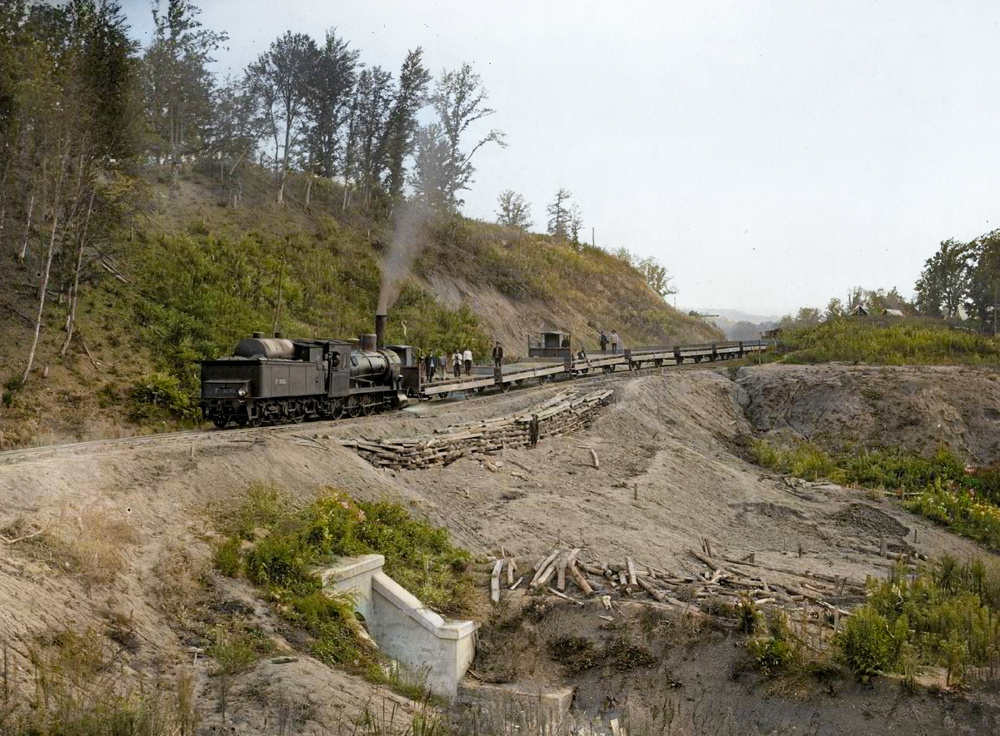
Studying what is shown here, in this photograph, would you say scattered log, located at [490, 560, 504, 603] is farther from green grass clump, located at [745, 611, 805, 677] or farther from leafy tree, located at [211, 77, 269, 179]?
leafy tree, located at [211, 77, 269, 179]

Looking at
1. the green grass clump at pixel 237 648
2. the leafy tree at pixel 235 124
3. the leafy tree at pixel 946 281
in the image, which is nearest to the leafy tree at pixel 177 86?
the leafy tree at pixel 235 124

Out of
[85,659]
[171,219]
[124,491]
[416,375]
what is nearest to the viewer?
[85,659]

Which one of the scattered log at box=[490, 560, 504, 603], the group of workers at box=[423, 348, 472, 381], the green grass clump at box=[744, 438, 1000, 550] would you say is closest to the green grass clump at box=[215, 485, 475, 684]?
the scattered log at box=[490, 560, 504, 603]

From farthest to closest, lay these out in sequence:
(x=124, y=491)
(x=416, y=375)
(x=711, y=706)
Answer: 1. (x=416, y=375)
2. (x=124, y=491)
3. (x=711, y=706)

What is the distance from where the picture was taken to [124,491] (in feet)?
42.0

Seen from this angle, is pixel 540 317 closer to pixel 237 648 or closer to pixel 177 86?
pixel 177 86

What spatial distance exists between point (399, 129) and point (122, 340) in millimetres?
28955

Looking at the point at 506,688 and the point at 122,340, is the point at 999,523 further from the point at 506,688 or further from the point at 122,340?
the point at 122,340

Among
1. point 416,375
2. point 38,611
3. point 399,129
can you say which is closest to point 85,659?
point 38,611

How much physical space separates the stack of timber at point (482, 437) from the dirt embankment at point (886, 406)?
31.1 feet

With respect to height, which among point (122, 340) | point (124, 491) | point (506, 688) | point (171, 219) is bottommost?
point (506, 688)

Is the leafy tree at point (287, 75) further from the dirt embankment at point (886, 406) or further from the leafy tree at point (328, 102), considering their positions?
the dirt embankment at point (886, 406)

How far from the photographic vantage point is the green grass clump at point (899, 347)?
40.3m

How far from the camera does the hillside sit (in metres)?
25.8
